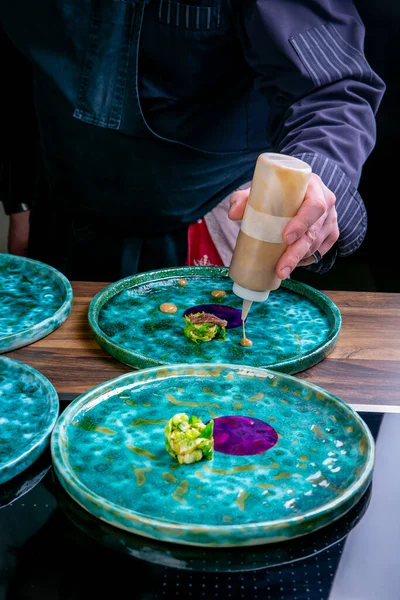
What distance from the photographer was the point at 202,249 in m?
2.04

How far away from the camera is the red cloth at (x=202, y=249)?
2.02 m

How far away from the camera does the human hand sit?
2371 millimetres

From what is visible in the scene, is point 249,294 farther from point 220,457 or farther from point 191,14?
point 191,14

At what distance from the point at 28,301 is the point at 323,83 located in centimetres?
75

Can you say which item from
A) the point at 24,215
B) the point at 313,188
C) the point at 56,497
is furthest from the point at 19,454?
the point at 24,215

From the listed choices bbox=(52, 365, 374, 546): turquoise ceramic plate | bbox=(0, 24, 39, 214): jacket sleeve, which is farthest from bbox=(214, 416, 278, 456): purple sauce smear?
bbox=(0, 24, 39, 214): jacket sleeve

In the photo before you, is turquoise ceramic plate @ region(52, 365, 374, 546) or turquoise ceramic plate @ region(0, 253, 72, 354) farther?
turquoise ceramic plate @ region(0, 253, 72, 354)

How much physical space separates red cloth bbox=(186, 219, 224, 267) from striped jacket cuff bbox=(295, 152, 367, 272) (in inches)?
23.0

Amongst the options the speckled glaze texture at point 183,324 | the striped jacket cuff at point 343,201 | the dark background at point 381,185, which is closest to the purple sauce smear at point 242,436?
the speckled glaze texture at point 183,324

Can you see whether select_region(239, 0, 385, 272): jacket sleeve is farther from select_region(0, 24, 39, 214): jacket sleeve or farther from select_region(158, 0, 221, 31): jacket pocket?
select_region(0, 24, 39, 214): jacket sleeve

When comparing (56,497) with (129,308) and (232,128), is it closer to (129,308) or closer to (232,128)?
(129,308)

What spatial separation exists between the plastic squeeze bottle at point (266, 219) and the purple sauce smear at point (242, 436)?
0.28m

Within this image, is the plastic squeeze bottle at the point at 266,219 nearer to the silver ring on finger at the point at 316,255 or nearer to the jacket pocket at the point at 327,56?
the silver ring on finger at the point at 316,255

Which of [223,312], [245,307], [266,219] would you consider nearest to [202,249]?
[223,312]
